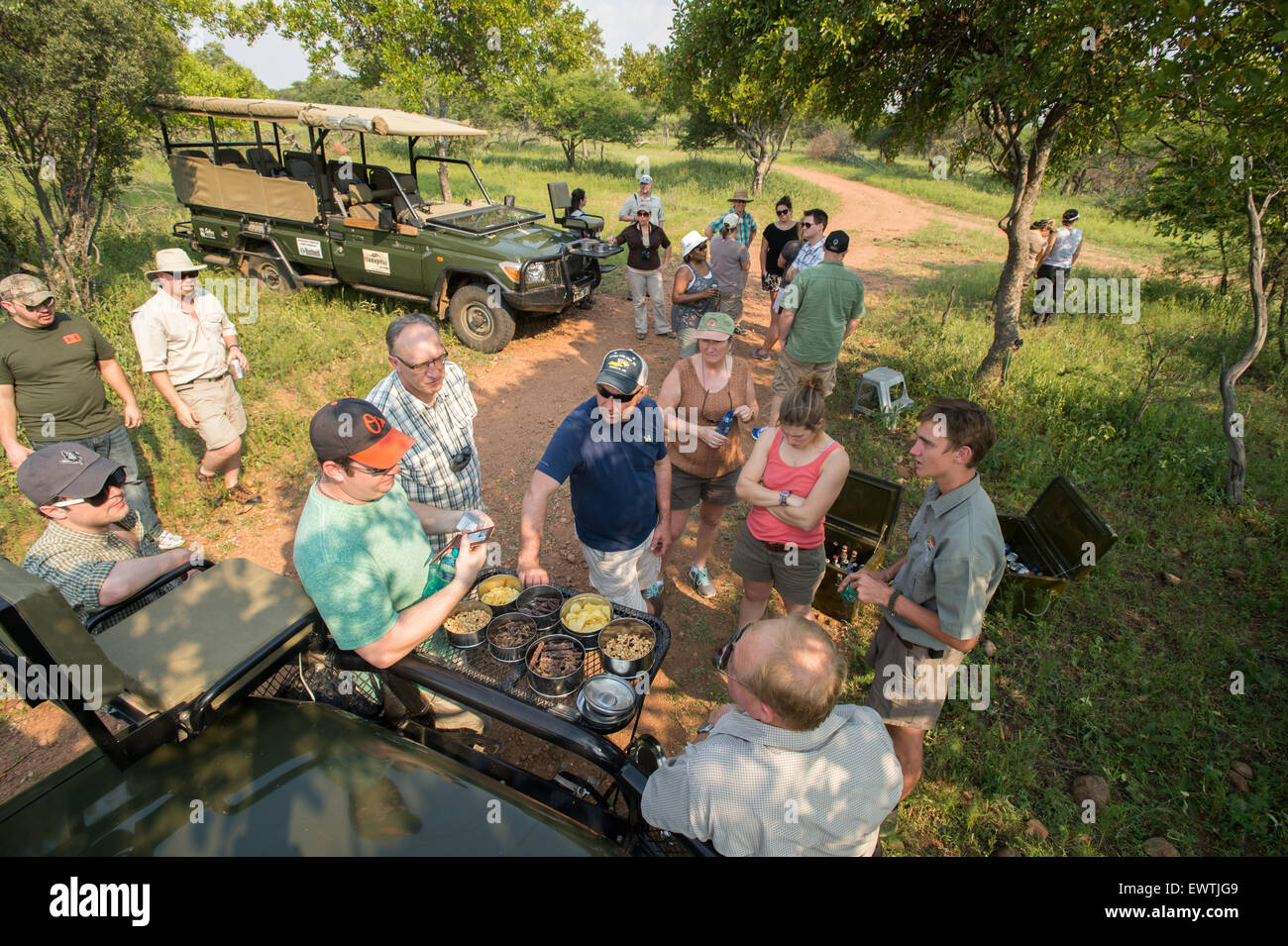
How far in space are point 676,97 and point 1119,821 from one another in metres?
24.6

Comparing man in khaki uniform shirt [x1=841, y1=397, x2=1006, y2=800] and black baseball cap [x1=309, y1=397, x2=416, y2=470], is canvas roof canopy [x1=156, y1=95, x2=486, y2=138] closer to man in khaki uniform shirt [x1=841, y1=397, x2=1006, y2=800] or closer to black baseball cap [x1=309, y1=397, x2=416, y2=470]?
black baseball cap [x1=309, y1=397, x2=416, y2=470]

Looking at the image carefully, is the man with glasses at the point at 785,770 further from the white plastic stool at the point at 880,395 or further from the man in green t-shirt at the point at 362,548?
the white plastic stool at the point at 880,395

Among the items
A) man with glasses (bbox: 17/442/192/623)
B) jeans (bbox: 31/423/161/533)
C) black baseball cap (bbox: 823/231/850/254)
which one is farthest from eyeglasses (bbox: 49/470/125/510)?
black baseball cap (bbox: 823/231/850/254)

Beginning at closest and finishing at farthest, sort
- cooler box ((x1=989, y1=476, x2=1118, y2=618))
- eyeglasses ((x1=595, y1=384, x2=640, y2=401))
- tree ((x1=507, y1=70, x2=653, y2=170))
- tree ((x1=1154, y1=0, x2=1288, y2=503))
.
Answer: eyeglasses ((x1=595, y1=384, x2=640, y2=401))
tree ((x1=1154, y1=0, x2=1288, y2=503))
cooler box ((x1=989, y1=476, x2=1118, y2=618))
tree ((x1=507, y1=70, x2=653, y2=170))

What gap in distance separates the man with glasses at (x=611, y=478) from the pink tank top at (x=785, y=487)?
54 cm

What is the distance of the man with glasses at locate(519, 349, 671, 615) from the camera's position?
Answer: 2885 millimetres

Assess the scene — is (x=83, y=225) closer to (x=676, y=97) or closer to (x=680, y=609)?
(x=680, y=609)

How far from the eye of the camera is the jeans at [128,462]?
13.2ft

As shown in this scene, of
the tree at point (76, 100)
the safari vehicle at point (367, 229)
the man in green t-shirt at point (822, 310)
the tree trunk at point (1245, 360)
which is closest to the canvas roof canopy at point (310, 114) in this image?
the safari vehicle at point (367, 229)

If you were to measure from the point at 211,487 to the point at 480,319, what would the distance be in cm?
385

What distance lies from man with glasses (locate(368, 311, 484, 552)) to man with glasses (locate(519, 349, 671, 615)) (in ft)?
1.35

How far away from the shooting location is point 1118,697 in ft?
12.1

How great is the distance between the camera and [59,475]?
8.35 ft

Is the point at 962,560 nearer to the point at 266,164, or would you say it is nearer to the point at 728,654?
the point at 728,654
